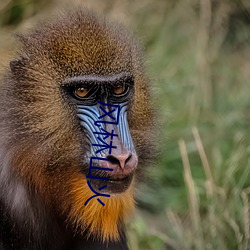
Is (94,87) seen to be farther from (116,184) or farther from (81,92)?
(116,184)

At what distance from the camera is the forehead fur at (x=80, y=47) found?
332 cm

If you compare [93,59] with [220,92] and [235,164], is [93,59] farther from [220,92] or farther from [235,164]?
[220,92]

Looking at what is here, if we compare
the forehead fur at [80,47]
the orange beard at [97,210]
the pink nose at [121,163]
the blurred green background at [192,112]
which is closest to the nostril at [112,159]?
the pink nose at [121,163]

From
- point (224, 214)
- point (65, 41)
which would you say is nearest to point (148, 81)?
point (65, 41)

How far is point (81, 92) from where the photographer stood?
3.29 m

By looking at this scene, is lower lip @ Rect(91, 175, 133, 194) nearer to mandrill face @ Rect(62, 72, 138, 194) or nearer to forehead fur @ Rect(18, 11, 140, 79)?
mandrill face @ Rect(62, 72, 138, 194)

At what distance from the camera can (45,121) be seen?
329 cm

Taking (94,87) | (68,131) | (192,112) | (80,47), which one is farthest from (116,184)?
(192,112)

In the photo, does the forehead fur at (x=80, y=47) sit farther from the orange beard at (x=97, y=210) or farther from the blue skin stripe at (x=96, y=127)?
the orange beard at (x=97, y=210)

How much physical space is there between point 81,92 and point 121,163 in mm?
420

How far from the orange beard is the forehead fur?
470 millimetres

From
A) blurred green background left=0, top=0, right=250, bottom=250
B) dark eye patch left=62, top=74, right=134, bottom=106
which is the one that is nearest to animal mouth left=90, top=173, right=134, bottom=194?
dark eye patch left=62, top=74, right=134, bottom=106

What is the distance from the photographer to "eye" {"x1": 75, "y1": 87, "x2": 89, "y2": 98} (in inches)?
129

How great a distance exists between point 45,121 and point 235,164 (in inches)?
76.5
